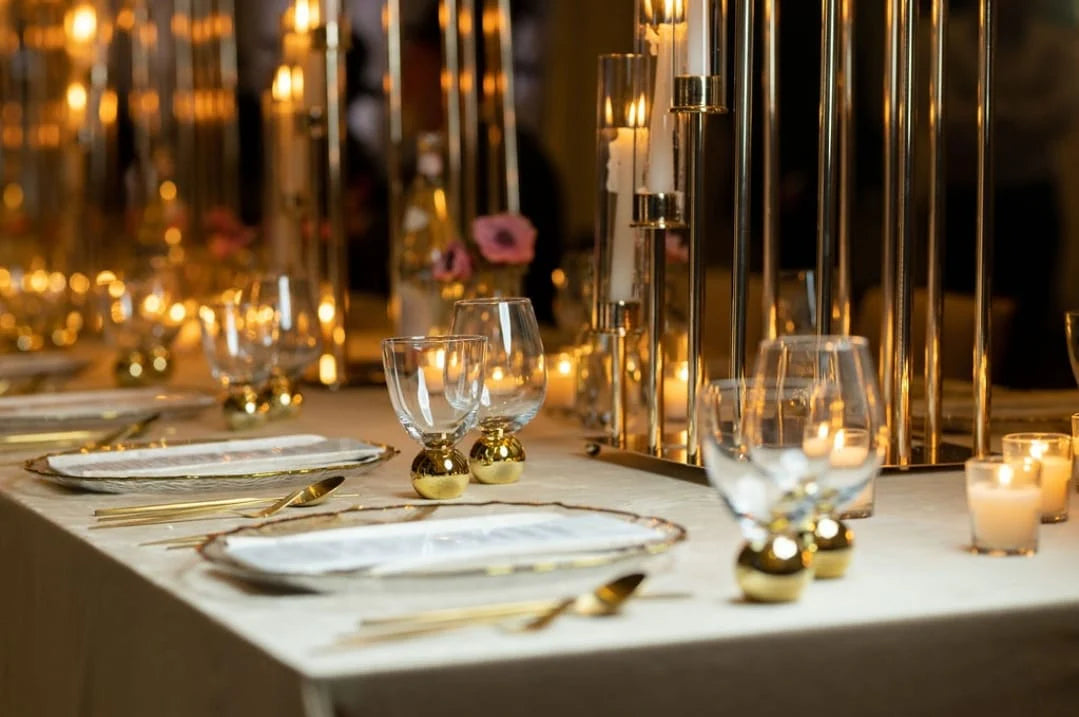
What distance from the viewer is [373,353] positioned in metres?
3.53

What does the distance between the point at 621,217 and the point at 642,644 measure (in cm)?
107

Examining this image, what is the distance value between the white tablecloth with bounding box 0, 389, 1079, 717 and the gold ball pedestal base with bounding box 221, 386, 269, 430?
737 mm

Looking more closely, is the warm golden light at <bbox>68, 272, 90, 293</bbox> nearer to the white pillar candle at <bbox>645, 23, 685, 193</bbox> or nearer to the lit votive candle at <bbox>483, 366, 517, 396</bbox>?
the white pillar candle at <bbox>645, 23, 685, 193</bbox>

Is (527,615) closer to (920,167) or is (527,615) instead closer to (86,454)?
(86,454)

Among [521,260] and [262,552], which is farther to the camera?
[521,260]

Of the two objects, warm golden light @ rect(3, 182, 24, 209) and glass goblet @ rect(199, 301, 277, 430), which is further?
warm golden light @ rect(3, 182, 24, 209)

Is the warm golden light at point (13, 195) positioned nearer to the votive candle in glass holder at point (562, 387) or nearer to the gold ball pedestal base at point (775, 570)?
the votive candle in glass holder at point (562, 387)

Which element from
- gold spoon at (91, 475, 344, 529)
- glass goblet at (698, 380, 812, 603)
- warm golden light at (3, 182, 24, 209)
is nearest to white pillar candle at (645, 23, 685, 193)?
gold spoon at (91, 475, 344, 529)

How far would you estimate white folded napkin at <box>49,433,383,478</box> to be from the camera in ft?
5.70

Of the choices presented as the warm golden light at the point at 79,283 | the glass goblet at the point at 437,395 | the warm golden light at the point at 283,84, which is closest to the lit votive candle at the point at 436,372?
the glass goblet at the point at 437,395

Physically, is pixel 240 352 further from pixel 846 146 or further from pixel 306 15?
pixel 306 15

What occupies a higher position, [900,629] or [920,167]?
[920,167]

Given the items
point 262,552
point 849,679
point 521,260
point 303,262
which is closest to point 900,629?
point 849,679

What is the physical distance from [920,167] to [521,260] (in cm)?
→ 60
